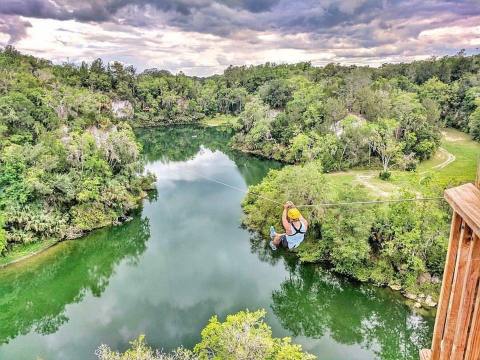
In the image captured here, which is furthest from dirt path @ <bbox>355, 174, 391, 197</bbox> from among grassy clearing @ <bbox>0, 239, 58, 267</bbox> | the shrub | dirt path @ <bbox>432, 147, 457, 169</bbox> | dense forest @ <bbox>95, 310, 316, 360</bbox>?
grassy clearing @ <bbox>0, 239, 58, 267</bbox>

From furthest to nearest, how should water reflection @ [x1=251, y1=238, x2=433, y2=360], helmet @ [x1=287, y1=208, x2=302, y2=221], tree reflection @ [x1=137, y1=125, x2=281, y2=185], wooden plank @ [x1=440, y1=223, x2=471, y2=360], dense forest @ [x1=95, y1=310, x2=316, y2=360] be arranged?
tree reflection @ [x1=137, y1=125, x2=281, y2=185] < water reflection @ [x1=251, y1=238, x2=433, y2=360] < dense forest @ [x1=95, y1=310, x2=316, y2=360] < helmet @ [x1=287, y1=208, x2=302, y2=221] < wooden plank @ [x1=440, y1=223, x2=471, y2=360]

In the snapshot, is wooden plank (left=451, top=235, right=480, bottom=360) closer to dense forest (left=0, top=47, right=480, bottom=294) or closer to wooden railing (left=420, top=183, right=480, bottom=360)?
wooden railing (left=420, top=183, right=480, bottom=360)

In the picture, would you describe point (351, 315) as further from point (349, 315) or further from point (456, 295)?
point (456, 295)

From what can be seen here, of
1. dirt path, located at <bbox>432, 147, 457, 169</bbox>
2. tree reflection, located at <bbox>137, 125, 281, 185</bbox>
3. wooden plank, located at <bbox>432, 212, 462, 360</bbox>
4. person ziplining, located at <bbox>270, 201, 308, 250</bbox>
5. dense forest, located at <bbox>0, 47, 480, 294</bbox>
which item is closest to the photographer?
wooden plank, located at <bbox>432, 212, 462, 360</bbox>

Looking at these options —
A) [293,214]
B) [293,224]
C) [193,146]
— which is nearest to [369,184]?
[293,224]

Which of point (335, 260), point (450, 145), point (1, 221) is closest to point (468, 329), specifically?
point (335, 260)

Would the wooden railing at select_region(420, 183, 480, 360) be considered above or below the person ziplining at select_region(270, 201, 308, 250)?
above

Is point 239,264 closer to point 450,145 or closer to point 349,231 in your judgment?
point 349,231
